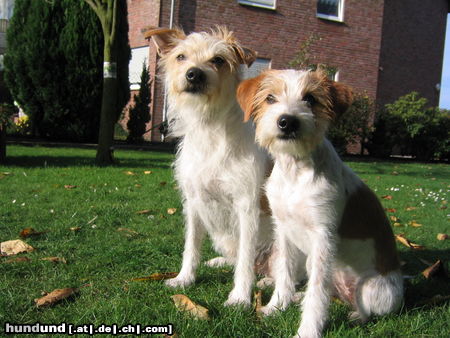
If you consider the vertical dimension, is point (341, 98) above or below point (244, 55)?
below

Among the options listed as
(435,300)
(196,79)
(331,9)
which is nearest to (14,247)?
(196,79)

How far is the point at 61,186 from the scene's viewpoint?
657 cm

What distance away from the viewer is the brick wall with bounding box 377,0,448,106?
20891 millimetres

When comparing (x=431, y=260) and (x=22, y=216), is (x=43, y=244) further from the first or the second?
(x=431, y=260)

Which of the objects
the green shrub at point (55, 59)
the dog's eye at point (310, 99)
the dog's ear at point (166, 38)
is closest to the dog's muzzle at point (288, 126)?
the dog's eye at point (310, 99)

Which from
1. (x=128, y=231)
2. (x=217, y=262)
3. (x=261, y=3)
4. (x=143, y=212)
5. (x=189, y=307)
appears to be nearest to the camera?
(x=189, y=307)

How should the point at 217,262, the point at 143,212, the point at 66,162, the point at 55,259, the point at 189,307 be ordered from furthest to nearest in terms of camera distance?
1. the point at 66,162
2. the point at 143,212
3. the point at 217,262
4. the point at 55,259
5. the point at 189,307

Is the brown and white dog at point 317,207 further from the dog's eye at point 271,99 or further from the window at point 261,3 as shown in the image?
the window at point 261,3

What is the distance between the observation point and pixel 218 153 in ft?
10.6

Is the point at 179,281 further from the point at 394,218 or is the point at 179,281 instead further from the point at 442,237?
the point at 394,218

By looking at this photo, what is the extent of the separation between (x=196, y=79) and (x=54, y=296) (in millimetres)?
1859

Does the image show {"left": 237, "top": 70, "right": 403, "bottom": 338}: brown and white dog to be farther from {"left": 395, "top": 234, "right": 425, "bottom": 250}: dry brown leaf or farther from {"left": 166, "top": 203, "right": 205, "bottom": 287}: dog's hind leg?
{"left": 395, "top": 234, "right": 425, "bottom": 250}: dry brown leaf

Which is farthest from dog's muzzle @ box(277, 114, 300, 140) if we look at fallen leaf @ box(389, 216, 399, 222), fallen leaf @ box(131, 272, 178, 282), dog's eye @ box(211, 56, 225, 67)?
fallen leaf @ box(389, 216, 399, 222)

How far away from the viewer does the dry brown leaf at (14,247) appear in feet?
12.2
